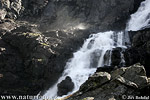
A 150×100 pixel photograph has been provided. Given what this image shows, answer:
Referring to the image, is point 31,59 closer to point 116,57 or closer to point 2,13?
point 116,57

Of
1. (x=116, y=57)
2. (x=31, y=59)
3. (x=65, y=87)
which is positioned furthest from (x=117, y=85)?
(x=31, y=59)

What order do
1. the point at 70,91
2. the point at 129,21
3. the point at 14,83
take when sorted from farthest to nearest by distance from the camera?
the point at 129,21
the point at 14,83
the point at 70,91

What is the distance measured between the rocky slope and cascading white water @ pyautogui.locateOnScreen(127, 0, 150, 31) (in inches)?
82.5

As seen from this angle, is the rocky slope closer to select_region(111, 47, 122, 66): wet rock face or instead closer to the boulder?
the boulder

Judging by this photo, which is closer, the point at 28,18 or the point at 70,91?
the point at 70,91

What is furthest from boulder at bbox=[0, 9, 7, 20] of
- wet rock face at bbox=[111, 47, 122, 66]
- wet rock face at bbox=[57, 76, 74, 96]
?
wet rock face at bbox=[111, 47, 122, 66]

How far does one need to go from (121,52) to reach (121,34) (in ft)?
36.2

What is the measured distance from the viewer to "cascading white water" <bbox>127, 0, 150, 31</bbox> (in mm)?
47347

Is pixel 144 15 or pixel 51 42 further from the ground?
pixel 144 15

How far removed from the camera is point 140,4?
58.3m

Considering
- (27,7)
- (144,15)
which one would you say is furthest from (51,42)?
(144,15)

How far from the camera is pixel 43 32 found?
1928 inches

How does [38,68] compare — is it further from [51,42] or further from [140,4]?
[140,4]

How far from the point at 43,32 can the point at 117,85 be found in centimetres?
3731
